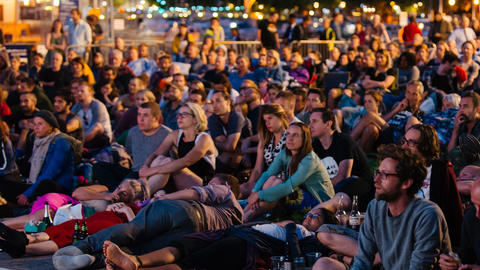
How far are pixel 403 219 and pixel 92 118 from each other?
7823 mm

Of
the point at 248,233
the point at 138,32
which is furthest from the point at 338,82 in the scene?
the point at 138,32

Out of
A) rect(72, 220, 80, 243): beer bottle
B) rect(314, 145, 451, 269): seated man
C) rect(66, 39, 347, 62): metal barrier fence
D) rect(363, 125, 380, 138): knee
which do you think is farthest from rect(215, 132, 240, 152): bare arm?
rect(66, 39, 347, 62): metal barrier fence

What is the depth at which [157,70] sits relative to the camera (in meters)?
17.1

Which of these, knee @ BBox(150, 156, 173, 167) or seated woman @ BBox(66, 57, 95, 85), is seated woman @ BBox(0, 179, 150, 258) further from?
seated woman @ BBox(66, 57, 95, 85)

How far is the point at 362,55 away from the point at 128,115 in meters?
4.80

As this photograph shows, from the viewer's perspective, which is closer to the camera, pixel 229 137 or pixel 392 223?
pixel 392 223

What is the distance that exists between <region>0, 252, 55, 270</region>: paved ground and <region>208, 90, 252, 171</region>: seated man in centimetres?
361

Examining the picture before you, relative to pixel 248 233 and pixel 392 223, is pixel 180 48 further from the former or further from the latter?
pixel 392 223

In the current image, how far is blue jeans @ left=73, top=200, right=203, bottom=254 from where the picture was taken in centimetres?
700

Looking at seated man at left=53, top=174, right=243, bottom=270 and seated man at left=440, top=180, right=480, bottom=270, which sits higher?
seated man at left=440, top=180, right=480, bottom=270

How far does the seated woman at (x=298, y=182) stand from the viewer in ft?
27.7

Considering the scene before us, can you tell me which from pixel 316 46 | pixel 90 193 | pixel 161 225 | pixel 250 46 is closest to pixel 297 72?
pixel 316 46

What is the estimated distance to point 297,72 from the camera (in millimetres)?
15648

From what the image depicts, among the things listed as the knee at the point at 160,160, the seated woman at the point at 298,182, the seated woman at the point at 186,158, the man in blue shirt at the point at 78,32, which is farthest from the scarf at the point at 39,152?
the man in blue shirt at the point at 78,32
